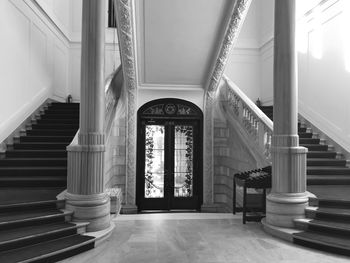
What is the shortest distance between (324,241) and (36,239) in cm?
330

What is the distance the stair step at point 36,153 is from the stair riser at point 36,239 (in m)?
2.72

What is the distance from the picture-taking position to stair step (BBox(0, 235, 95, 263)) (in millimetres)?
2994

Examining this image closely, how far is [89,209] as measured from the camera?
396cm

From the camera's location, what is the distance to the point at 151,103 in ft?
26.9

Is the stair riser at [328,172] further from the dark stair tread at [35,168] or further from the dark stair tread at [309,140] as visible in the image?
the dark stair tread at [35,168]

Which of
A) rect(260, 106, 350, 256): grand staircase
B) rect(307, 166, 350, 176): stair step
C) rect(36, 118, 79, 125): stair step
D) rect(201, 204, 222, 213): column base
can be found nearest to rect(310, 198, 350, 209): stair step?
rect(260, 106, 350, 256): grand staircase

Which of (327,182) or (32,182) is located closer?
(32,182)

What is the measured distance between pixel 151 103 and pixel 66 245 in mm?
5259

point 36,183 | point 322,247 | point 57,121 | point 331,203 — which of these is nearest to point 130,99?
point 57,121

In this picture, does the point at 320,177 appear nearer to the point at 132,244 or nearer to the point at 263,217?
the point at 263,217

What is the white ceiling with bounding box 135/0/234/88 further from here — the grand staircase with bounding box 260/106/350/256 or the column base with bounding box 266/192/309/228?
the column base with bounding box 266/192/309/228

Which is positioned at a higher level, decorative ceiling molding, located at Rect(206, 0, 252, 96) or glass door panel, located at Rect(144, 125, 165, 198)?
decorative ceiling molding, located at Rect(206, 0, 252, 96)

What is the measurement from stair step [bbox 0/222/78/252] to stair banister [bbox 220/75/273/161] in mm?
3688

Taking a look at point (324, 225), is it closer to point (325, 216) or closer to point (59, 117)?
point (325, 216)
